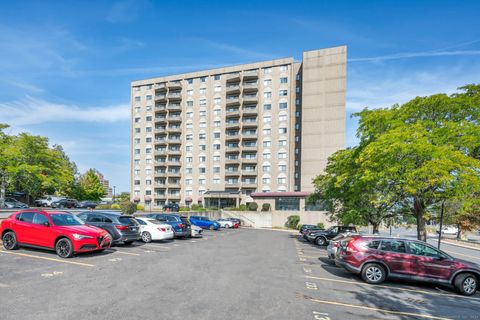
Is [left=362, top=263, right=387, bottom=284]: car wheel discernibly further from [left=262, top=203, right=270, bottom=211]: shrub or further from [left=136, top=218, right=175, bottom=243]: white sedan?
[left=262, top=203, right=270, bottom=211]: shrub

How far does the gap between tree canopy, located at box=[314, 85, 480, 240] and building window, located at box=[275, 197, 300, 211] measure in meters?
28.7

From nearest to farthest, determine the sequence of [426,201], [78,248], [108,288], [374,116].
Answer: [108,288]
[78,248]
[426,201]
[374,116]

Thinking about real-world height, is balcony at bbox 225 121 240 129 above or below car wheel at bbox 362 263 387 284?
above

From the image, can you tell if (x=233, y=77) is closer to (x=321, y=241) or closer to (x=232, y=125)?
(x=232, y=125)

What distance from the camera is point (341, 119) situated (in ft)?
164

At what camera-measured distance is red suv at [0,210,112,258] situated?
9703 millimetres

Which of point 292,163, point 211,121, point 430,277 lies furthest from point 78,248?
point 211,121

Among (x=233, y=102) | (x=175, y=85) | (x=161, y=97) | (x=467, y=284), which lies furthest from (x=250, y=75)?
(x=467, y=284)

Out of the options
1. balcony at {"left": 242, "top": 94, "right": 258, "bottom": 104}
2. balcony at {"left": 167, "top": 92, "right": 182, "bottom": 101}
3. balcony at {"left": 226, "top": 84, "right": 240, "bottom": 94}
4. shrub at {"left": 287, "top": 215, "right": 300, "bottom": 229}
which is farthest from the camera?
balcony at {"left": 167, "top": 92, "right": 182, "bottom": 101}

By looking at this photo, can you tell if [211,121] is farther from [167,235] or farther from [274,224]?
[167,235]

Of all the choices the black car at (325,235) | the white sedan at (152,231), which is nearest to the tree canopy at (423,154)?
the black car at (325,235)

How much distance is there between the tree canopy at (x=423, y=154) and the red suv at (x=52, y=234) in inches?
543

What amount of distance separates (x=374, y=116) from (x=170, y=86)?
5391cm

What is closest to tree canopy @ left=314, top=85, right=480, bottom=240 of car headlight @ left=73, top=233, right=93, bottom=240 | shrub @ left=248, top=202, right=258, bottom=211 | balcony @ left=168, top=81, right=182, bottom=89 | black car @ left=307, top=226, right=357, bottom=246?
black car @ left=307, top=226, right=357, bottom=246
